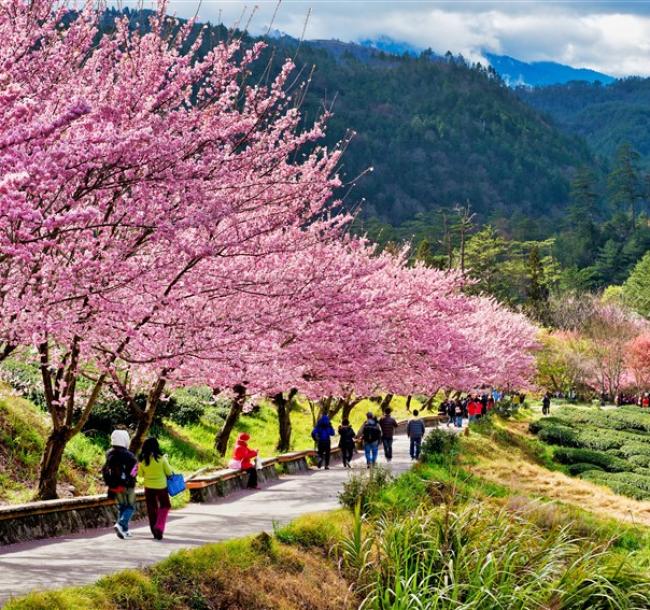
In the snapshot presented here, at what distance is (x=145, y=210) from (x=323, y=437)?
14.8 metres

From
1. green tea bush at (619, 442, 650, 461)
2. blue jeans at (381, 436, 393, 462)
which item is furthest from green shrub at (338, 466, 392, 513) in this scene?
green tea bush at (619, 442, 650, 461)

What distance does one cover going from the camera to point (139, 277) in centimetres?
998

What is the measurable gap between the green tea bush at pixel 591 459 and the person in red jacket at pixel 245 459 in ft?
67.0

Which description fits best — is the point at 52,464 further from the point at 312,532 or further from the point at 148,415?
the point at 312,532

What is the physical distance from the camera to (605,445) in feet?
134

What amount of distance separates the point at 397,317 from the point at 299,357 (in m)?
5.63

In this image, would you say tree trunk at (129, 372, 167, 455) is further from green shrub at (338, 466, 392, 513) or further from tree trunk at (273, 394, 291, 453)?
tree trunk at (273, 394, 291, 453)

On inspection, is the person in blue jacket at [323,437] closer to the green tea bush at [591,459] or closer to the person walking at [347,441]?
the person walking at [347,441]

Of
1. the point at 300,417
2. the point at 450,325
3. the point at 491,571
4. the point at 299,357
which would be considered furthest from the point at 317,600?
the point at 300,417

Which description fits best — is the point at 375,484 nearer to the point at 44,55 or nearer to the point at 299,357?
the point at 299,357

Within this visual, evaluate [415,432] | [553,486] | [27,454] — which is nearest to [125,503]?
[27,454]

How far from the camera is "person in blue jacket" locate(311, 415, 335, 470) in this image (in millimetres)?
23375

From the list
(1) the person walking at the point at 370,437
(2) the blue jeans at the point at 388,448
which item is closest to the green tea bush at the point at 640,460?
(2) the blue jeans at the point at 388,448

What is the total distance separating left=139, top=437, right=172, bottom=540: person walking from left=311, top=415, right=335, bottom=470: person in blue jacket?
38.0ft
